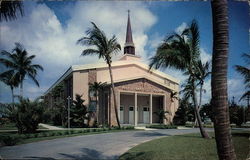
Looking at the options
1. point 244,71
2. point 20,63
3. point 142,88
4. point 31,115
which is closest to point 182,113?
point 142,88

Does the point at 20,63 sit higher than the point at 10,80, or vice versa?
the point at 20,63

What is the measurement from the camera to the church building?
21.1 meters

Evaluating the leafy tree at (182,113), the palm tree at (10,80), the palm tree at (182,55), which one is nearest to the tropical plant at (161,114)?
the leafy tree at (182,113)

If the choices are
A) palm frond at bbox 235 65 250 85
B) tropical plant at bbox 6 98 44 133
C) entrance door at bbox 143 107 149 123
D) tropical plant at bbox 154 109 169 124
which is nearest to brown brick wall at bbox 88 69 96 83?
Result: entrance door at bbox 143 107 149 123

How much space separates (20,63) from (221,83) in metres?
3.63

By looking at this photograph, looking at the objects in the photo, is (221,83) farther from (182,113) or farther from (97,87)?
(182,113)

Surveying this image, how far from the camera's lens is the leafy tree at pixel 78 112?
19438mm

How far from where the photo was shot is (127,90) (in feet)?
73.8

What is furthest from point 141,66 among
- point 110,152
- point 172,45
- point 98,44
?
point 110,152

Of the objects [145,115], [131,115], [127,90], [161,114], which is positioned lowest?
[145,115]

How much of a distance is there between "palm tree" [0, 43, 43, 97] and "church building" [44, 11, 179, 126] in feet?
46.7

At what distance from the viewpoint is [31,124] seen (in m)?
11.1

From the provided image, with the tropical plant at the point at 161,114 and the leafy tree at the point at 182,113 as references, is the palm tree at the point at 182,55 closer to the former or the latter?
the tropical plant at the point at 161,114

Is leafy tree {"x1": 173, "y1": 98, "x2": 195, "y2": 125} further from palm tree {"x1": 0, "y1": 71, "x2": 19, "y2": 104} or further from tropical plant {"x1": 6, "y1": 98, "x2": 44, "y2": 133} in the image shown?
palm tree {"x1": 0, "y1": 71, "x2": 19, "y2": 104}
